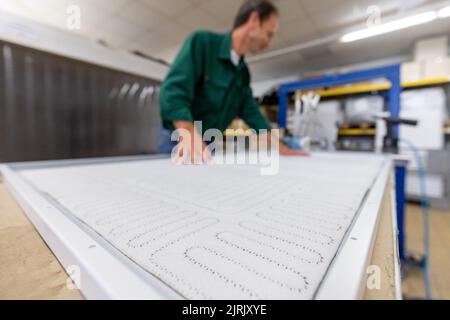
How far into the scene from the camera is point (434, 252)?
1.59m

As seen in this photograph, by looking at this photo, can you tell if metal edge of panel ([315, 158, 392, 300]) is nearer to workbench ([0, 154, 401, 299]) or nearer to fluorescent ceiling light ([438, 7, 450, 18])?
workbench ([0, 154, 401, 299])

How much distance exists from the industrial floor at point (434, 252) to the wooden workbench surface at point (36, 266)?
1.33 metres

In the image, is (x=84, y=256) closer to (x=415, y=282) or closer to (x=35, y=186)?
(x=35, y=186)

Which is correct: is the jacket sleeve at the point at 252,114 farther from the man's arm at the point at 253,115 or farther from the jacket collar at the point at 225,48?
the jacket collar at the point at 225,48

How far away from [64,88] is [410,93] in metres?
3.74

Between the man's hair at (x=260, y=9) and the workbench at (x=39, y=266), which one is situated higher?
the man's hair at (x=260, y=9)

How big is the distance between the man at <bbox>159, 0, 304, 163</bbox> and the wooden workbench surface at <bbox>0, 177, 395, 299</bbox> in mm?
554

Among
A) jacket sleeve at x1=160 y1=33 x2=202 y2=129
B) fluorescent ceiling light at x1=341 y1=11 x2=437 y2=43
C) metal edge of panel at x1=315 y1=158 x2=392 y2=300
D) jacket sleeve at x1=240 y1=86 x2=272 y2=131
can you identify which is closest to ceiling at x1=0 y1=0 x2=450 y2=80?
fluorescent ceiling light at x1=341 y1=11 x2=437 y2=43

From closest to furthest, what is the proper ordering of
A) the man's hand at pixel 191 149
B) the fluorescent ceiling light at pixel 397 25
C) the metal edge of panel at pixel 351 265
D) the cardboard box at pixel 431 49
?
the metal edge of panel at pixel 351 265 → the man's hand at pixel 191 149 → the fluorescent ceiling light at pixel 397 25 → the cardboard box at pixel 431 49

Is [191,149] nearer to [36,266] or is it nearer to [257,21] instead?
[36,266]

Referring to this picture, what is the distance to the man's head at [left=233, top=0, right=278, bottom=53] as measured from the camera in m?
1.09

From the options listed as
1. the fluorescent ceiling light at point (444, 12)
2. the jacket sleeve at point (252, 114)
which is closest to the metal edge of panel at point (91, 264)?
the jacket sleeve at point (252, 114)

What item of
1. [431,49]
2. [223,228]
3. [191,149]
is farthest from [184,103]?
[431,49]

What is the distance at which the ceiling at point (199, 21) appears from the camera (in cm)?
96
